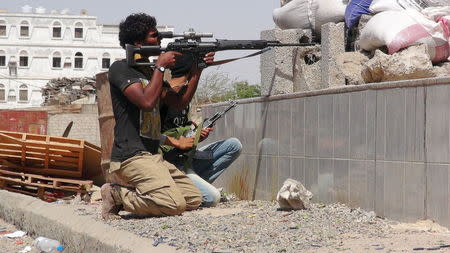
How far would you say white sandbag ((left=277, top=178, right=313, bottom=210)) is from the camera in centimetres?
740

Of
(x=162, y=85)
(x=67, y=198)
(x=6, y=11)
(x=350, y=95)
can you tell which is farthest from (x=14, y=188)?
(x=6, y=11)

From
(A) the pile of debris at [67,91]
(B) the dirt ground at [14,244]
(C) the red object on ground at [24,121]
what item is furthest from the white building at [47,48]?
(B) the dirt ground at [14,244]

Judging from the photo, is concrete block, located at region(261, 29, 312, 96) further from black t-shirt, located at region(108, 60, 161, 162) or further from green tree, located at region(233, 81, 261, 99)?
green tree, located at region(233, 81, 261, 99)

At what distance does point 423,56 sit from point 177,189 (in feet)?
7.74

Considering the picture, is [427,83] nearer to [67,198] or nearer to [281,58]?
[281,58]

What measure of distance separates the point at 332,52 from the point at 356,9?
20.3 inches

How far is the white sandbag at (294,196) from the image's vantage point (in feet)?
24.3

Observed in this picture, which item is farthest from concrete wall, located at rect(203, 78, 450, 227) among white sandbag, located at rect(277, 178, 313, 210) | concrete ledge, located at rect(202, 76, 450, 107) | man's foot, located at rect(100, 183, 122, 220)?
man's foot, located at rect(100, 183, 122, 220)

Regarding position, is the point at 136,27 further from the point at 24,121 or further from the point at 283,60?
the point at 24,121

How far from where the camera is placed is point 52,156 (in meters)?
12.1

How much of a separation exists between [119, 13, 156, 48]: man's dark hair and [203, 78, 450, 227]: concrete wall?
1.56 metres

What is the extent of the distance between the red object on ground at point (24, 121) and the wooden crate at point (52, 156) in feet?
66.2

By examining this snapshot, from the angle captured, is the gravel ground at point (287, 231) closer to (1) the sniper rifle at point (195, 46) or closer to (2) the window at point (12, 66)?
(1) the sniper rifle at point (195, 46)

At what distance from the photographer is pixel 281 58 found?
919 centimetres
